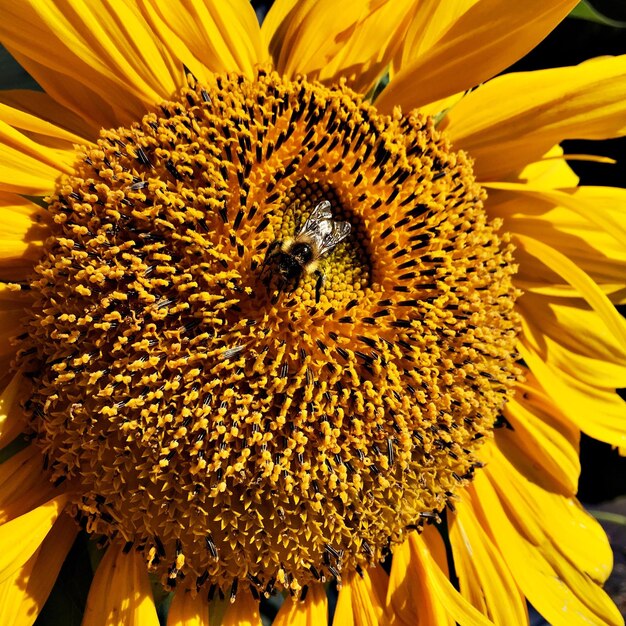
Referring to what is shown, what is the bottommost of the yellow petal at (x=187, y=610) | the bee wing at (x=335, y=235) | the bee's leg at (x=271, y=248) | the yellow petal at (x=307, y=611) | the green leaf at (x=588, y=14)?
the yellow petal at (x=307, y=611)

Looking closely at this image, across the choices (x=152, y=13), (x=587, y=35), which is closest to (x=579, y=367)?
(x=587, y=35)

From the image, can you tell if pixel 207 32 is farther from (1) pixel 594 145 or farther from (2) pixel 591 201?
(1) pixel 594 145

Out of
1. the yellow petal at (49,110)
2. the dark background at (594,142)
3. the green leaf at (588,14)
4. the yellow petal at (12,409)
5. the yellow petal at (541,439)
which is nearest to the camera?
the yellow petal at (12,409)

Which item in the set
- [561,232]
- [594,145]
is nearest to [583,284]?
[561,232]

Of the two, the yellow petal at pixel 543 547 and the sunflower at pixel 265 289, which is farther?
the yellow petal at pixel 543 547

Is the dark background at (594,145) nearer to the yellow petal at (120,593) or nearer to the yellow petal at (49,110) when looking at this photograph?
the yellow petal at (49,110)

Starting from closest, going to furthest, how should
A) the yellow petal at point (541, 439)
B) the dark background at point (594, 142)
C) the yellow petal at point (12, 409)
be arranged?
the yellow petal at point (12, 409) < the yellow petal at point (541, 439) < the dark background at point (594, 142)

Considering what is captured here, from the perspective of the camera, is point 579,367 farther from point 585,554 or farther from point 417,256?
point 417,256

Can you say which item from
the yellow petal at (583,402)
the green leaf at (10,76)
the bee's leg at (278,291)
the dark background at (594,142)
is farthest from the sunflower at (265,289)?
the dark background at (594,142)

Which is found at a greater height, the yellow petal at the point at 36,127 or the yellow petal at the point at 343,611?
the yellow petal at the point at 36,127
